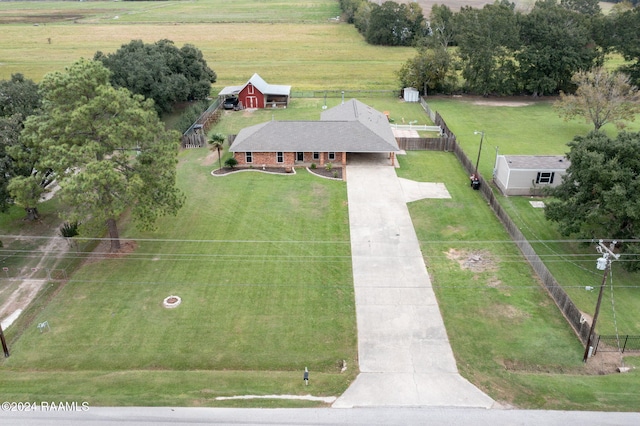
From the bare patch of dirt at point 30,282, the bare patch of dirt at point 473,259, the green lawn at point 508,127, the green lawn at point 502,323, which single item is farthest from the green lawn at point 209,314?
the green lawn at point 508,127

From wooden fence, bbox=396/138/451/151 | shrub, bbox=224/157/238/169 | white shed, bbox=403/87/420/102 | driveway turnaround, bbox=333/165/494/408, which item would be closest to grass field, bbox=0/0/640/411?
driveway turnaround, bbox=333/165/494/408

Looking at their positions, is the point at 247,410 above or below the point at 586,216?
below

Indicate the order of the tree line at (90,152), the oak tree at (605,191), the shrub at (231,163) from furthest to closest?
the shrub at (231,163) < the tree line at (90,152) < the oak tree at (605,191)

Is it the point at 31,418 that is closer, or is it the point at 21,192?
the point at 31,418

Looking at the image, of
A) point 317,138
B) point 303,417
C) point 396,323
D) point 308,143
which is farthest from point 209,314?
point 317,138

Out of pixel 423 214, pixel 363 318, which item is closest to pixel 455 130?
pixel 423 214

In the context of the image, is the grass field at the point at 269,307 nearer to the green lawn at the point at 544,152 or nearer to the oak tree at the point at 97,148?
the green lawn at the point at 544,152

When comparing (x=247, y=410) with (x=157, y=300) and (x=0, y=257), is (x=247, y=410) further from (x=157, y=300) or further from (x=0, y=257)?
(x=0, y=257)

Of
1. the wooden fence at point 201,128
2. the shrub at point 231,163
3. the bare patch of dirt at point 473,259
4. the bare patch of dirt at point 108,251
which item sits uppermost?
the wooden fence at point 201,128

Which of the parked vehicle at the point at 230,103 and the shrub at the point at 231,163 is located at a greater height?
the parked vehicle at the point at 230,103
